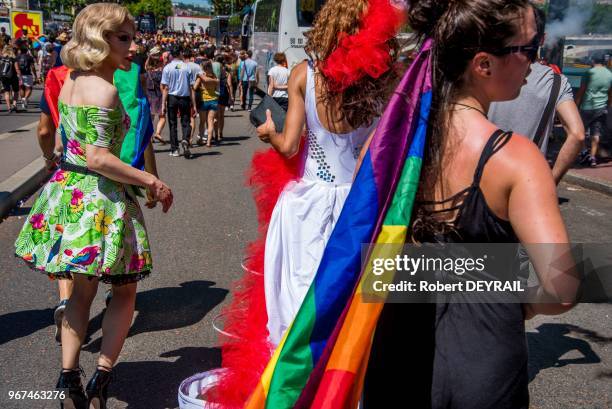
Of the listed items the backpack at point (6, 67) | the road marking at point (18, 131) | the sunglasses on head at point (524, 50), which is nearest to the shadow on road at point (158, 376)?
the sunglasses on head at point (524, 50)

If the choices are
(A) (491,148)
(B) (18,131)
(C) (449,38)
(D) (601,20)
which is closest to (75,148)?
(C) (449,38)

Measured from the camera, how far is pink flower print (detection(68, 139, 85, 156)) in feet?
9.61

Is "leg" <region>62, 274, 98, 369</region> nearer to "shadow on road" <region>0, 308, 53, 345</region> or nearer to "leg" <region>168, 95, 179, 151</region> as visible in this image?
"shadow on road" <region>0, 308, 53, 345</region>

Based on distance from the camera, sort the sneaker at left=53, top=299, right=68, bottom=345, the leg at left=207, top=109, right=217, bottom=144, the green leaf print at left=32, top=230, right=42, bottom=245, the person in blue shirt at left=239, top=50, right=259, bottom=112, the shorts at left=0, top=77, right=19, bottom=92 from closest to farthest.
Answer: the green leaf print at left=32, top=230, right=42, bottom=245 → the sneaker at left=53, top=299, right=68, bottom=345 → the leg at left=207, top=109, right=217, bottom=144 → the shorts at left=0, top=77, right=19, bottom=92 → the person in blue shirt at left=239, top=50, right=259, bottom=112

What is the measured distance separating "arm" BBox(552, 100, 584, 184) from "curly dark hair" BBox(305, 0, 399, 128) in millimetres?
1306

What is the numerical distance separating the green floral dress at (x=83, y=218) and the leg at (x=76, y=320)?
9cm

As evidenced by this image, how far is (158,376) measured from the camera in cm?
369

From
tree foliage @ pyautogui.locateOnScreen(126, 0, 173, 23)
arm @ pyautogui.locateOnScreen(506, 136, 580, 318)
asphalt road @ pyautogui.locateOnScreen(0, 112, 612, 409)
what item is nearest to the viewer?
arm @ pyautogui.locateOnScreen(506, 136, 580, 318)

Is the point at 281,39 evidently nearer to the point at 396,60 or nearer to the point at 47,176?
the point at 47,176

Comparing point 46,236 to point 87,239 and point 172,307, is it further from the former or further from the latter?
point 172,307

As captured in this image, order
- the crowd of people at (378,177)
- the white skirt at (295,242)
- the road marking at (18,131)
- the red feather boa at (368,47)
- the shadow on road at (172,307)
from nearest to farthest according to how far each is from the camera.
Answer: the crowd of people at (378,177)
the red feather boa at (368,47)
the white skirt at (295,242)
the shadow on road at (172,307)
the road marking at (18,131)

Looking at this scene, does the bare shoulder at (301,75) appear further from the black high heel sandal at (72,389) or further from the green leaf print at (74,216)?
the black high heel sandal at (72,389)

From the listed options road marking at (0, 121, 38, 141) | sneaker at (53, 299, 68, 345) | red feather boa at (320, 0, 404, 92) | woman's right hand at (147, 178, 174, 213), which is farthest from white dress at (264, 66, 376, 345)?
road marking at (0, 121, 38, 141)

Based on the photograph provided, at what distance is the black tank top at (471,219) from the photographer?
1566mm
